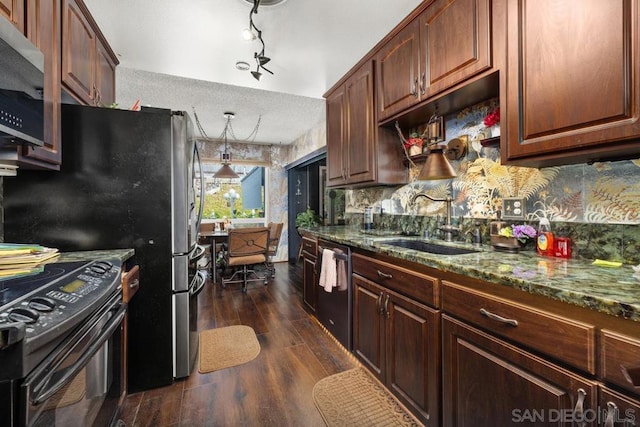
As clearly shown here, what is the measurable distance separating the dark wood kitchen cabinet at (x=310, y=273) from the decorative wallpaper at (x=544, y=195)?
3.15ft

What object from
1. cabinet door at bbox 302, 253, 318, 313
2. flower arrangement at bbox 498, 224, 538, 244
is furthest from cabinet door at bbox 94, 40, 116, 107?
flower arrangement at bbox 498, 224, 538, 244

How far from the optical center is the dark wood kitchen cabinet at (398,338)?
1.33m

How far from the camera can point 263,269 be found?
5.14 metres

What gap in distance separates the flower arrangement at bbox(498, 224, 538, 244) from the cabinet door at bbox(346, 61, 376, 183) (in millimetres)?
1081

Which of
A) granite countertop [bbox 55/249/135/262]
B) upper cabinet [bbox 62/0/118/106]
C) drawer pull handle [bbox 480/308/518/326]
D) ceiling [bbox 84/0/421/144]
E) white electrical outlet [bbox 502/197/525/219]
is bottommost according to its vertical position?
drawer pull handle [bbox 480/308/518/326]

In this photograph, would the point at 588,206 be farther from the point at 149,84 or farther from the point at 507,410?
the point at 149,84

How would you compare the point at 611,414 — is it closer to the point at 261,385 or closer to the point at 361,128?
the point at 261,385

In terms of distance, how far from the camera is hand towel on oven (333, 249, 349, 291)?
2.12m

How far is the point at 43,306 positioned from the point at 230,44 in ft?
7.01

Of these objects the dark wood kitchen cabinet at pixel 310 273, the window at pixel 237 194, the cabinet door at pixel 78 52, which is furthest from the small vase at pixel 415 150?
the window at pixel 237 194

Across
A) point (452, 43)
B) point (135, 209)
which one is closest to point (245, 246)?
point (135, 209)

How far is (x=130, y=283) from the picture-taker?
1.54 m

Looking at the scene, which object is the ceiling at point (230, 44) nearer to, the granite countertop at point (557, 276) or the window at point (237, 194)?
the granite countertop at point (557, 276)

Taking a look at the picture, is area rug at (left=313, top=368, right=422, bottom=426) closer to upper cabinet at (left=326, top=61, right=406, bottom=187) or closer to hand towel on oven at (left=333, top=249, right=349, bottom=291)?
hand towel on oven at (left=333, top=249, right=349, bottom=291)
